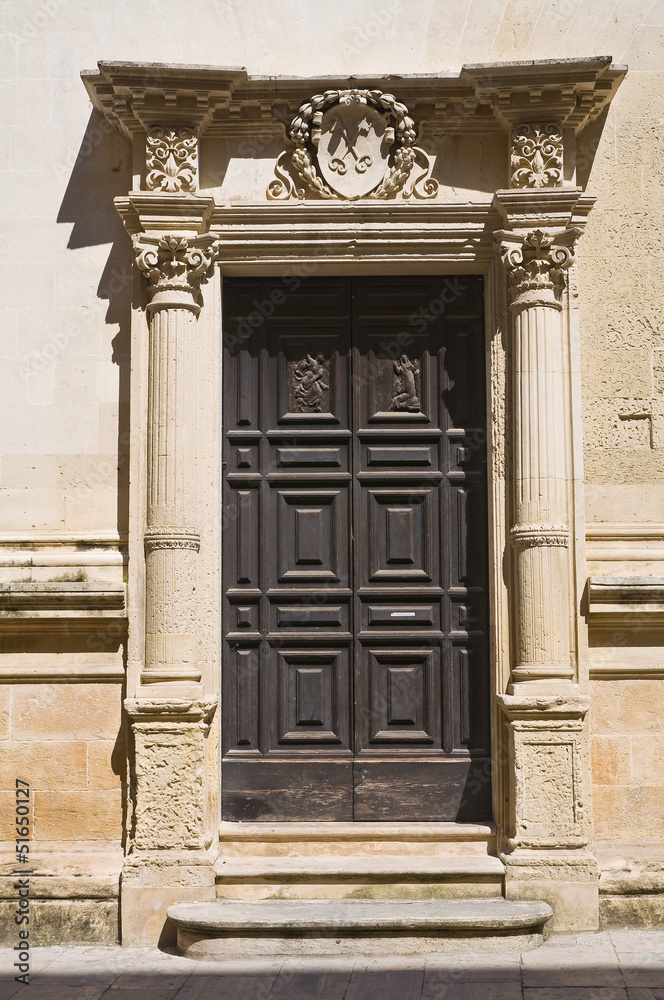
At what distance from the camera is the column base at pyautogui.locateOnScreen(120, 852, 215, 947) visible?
600cm

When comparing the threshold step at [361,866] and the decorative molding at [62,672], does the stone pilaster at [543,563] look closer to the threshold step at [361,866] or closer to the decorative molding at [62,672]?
the threshold step at [361,866]

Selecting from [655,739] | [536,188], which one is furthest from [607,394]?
[655,739]

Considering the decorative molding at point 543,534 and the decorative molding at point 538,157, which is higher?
the decorative molding at point 538,157

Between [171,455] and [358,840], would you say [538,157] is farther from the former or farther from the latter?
[358,840]

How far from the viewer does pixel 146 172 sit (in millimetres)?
6414

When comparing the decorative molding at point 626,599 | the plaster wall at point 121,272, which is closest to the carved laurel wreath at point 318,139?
the plaster wall at point 121,272

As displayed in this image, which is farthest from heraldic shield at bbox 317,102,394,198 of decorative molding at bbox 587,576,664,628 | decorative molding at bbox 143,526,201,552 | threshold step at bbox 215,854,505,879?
threshold step at bbox 215,854,505,879

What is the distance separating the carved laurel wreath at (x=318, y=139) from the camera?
638cm

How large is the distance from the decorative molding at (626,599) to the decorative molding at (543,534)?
31cm

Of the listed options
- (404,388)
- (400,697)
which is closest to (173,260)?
(404,388)

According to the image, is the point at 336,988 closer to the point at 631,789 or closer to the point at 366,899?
the point at 366,899

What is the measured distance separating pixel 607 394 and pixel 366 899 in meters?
3.40

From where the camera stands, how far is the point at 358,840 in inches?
249

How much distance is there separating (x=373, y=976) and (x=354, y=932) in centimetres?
36
